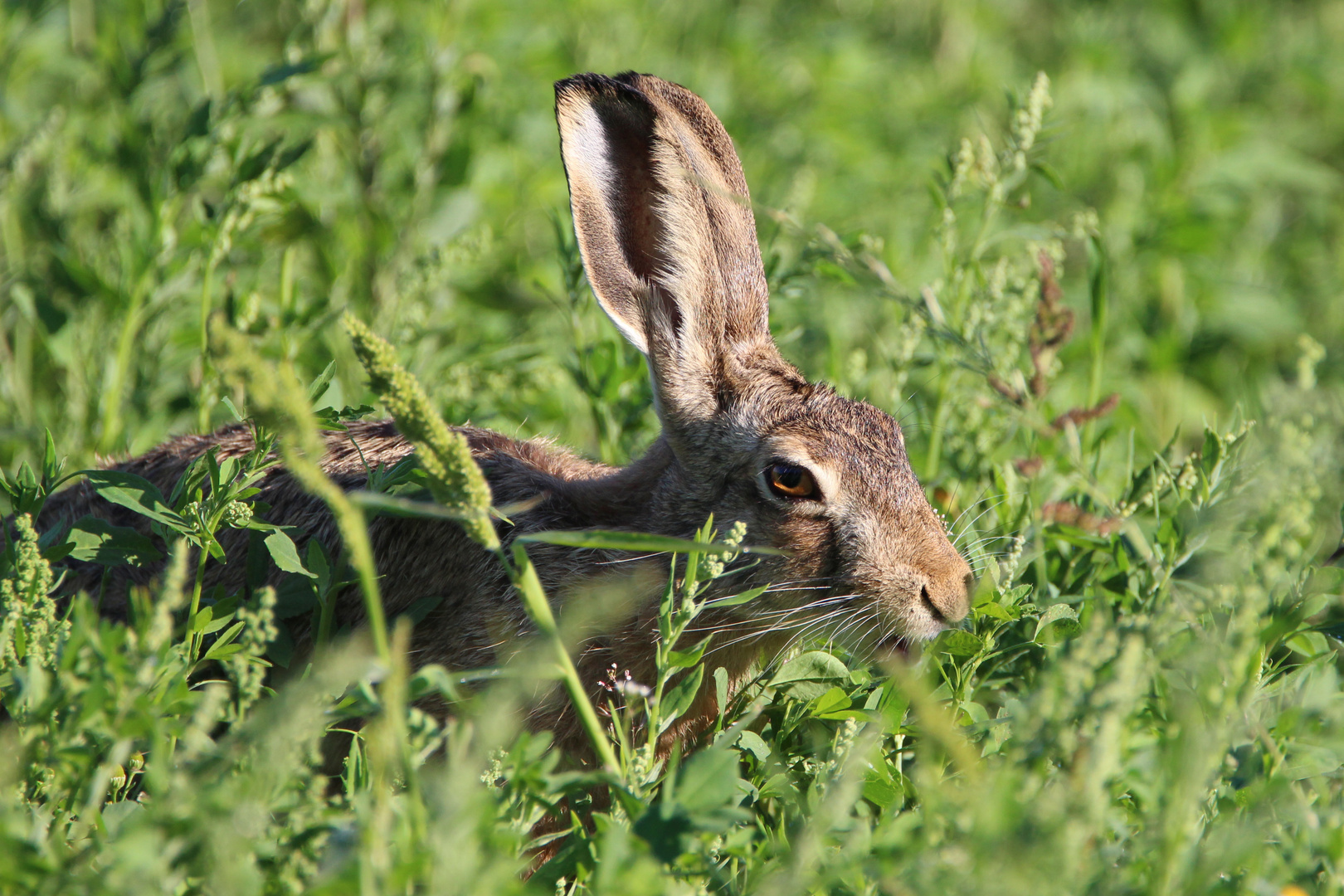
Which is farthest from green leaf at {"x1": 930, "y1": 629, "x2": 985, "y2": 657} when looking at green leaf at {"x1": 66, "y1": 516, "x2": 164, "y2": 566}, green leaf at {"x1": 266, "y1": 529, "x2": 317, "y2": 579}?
green leaf at {"x1": 66, "y1": 516, "x2": 164, "y2": 566}

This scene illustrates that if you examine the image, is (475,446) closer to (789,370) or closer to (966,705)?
(789,370)

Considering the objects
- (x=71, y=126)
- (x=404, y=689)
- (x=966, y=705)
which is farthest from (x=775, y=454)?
(x=71, y=126)

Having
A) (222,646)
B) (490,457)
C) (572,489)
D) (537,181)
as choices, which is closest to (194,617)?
(222,646)

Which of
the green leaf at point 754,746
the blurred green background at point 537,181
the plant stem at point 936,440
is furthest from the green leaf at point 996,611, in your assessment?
the plant stem at point 936,440

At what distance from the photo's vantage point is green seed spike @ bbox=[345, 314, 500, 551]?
222 cm

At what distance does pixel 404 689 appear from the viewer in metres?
2.17

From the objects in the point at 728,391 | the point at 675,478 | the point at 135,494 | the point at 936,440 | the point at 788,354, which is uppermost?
the point at 135,494

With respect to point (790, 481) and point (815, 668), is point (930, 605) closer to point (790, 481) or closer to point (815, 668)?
point (815, 668)

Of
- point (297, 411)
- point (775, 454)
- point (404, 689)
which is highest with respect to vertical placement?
point (297, 411)

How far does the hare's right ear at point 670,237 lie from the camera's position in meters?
3.85

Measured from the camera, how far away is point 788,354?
16.9 feet

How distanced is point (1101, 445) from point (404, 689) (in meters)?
2.75

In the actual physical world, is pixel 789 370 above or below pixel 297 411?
below

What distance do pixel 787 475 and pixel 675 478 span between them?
40 cm
